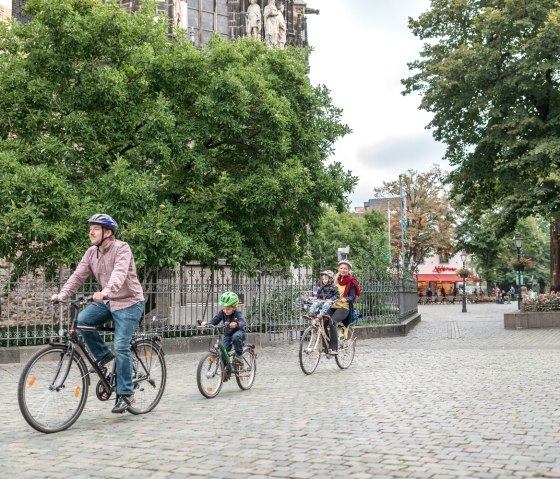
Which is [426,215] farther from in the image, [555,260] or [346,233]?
[555,260]

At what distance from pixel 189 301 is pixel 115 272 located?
9.77 metres

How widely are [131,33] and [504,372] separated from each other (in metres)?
11.2

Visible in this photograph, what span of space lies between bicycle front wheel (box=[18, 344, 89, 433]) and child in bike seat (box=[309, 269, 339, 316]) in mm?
5938

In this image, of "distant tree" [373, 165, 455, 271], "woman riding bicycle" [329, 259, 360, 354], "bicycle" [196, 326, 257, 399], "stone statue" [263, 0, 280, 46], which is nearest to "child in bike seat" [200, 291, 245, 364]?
"bicycle" [196, 326, 257, 399]

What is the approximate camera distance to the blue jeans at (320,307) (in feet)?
41.8

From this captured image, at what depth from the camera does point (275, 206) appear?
59.6ft

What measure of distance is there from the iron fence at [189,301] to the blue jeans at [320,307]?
9.83 feet

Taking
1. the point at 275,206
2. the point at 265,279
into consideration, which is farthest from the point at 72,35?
the point at 265,279

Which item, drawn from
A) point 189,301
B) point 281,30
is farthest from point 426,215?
point 189,301

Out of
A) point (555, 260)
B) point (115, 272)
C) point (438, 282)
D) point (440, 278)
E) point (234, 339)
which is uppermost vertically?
point (440, 278)

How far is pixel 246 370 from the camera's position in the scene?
34.0 feet

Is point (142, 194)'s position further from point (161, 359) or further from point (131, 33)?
point (161, 359)

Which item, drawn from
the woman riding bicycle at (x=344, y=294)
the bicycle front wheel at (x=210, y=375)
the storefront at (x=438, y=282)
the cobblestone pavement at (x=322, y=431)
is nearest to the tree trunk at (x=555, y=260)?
the cobblestone pavement at (x=322, y=431)

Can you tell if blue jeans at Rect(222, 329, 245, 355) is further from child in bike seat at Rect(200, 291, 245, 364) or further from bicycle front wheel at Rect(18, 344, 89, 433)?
bicycle front wheel at Rect(18, 344, 89, 433)
